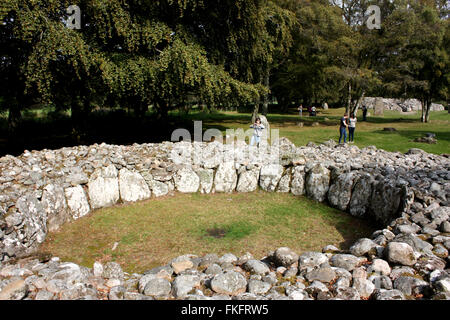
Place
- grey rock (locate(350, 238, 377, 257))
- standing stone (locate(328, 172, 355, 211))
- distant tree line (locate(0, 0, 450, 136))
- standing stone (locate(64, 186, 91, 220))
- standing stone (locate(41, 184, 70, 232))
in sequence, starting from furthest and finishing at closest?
distant tree line (locate(0, 0, 450, 136)), standing stone (locate(328, 172, 355, 211)), standing stone (locate(64, 186, 91, 220)), standing stone (locate(41, 184, 70, 232)), grey rock (locate(350, 238, 377, 257))

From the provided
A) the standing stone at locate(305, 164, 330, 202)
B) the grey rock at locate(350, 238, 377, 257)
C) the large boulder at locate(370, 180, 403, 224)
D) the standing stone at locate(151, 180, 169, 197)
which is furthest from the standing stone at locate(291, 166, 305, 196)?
the grey rock at locate(350, 238, 377, 257)

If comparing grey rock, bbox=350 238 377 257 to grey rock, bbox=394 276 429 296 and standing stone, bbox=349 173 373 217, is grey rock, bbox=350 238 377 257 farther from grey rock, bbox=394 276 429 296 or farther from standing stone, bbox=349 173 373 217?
standing stone, bbox=349 173 373 217

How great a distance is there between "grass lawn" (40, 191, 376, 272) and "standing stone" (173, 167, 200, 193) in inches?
11.6

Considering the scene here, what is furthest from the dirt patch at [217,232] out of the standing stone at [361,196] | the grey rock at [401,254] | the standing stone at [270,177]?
the standing stone at [361,196]

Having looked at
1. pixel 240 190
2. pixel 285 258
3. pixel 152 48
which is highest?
pixel 152 48

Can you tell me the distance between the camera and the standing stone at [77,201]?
7.95 metres

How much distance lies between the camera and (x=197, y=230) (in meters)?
7.53

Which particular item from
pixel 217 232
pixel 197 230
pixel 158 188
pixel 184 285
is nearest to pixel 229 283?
pixel 184 285

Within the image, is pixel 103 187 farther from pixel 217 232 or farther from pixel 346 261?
pixel 346 261

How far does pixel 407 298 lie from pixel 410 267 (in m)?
0.75

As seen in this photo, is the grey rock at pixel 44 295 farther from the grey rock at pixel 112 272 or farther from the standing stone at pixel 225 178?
the standing stone at pixel 225 178

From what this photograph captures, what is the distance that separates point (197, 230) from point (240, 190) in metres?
3.05

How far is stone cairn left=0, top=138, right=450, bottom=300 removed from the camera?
4059 millimetres
